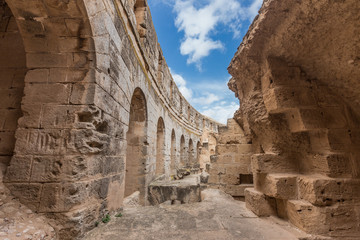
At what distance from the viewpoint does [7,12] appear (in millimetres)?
2521

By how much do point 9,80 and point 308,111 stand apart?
13.5ft

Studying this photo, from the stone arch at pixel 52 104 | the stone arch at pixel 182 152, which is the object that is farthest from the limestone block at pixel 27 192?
the stone arch at pixel 182 152

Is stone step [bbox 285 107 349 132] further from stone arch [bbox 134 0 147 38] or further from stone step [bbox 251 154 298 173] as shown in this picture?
stone arch [bbox 134 0 147 38]

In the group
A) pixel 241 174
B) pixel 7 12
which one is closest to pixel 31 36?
pixel 7 12

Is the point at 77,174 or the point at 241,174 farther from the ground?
the point at 77,174

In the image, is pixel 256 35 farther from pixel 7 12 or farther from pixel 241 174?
pixel 7 12

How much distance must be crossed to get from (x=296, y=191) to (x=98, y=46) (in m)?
3.28

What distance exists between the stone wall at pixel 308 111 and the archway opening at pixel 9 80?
331 centimetres

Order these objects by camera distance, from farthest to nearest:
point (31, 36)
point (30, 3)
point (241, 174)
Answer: point (241, 174) → point (31, 36) → point (30, 3)

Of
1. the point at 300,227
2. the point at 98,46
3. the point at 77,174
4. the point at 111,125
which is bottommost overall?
the point at 300,227

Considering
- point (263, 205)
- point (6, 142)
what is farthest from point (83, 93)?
point (263, 205)

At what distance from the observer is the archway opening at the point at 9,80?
7.08 ft

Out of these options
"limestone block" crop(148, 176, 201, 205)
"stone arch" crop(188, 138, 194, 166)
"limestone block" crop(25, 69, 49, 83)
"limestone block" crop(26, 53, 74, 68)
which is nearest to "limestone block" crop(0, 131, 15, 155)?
"limestone block" crop(25, 69, 49, 83)

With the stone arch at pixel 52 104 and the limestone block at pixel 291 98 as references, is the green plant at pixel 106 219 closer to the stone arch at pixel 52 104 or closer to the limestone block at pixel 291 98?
the stone arch at pixel 52 104
